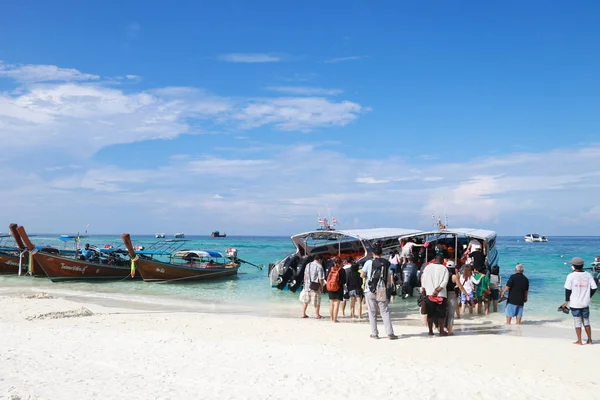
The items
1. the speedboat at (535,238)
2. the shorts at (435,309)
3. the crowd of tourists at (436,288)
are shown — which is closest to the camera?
the crowd of tourists at (436,288)

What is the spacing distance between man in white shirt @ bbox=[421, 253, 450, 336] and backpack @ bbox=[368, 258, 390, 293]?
77 cm

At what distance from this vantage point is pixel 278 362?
7.70 meters

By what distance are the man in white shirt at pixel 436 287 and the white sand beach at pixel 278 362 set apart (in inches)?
23.5

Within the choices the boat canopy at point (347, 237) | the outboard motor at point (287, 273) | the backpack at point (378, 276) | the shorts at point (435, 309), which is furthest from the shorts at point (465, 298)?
the outboard motor at point (287, 273)

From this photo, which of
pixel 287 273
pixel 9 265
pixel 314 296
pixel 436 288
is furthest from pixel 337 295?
pixel 9 265

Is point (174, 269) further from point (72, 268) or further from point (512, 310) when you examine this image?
point (512, 310)

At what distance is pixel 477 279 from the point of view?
44.8ft

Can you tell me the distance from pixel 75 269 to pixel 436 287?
779 inches

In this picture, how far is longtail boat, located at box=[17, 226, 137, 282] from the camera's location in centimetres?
2328

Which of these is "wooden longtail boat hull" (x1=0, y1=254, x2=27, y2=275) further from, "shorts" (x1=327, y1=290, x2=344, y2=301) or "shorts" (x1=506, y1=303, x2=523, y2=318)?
"shorts" (x1=506, y1=303, x2=523, y2=318)

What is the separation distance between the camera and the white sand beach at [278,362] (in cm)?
629

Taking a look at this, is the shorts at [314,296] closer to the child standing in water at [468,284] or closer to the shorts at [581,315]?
the child standing in water at [468,284]

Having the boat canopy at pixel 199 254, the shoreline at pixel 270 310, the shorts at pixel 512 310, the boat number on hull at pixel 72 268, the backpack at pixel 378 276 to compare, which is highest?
the backpack at pixel 378 276

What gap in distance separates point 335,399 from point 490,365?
311 cm
